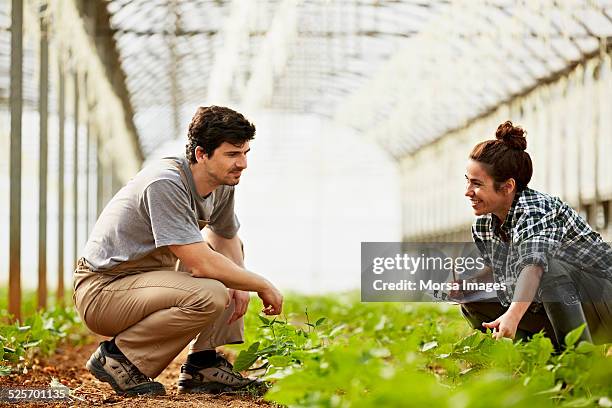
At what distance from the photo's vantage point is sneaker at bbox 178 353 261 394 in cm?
424

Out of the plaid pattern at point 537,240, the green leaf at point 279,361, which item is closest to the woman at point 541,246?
the plaid pattern at point 537,240

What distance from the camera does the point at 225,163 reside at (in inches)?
157

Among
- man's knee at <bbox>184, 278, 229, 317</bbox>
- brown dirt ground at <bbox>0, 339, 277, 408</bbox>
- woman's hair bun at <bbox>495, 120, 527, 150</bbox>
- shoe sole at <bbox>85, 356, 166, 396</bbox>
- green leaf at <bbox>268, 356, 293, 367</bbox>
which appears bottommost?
brown dirt ground at <bbox>0, 339, 277, 408</bbox>

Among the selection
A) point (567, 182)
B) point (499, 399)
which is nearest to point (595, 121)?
point (567, 182)

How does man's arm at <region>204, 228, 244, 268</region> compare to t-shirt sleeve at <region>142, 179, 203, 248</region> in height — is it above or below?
below

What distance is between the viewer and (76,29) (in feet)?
26.1

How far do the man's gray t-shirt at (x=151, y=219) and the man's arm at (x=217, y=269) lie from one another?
0.04 metres

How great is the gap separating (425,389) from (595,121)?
40.0 feet

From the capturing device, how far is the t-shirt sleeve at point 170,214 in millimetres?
3807

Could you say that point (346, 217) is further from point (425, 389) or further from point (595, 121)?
point (425, 389)

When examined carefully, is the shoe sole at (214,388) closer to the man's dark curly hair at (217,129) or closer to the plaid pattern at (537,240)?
the man's dark curly hair at (217,129)

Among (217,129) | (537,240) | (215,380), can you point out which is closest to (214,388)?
(215,380)

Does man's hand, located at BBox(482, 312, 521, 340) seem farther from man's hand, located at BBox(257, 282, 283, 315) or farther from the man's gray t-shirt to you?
the man's gray t-shirt

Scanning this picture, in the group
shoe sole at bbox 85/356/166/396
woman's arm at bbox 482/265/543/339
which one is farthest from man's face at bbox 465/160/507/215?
shoe sole at bbox 85/356/166/396
